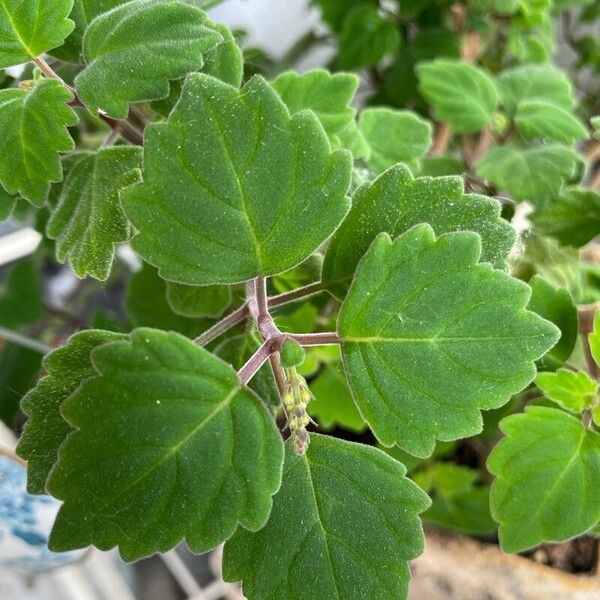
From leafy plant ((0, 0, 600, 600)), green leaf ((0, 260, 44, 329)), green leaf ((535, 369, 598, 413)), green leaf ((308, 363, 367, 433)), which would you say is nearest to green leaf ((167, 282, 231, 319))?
leafy plant ((0, 0, 600, 600))

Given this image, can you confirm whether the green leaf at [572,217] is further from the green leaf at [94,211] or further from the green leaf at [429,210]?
the green leaf at [94,211]

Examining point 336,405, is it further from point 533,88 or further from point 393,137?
point 533,88

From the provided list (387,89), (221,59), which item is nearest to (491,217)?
(221,59)

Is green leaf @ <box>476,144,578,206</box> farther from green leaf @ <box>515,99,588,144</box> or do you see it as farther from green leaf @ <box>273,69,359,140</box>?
green leaf @ <box>273,69,359,140</box>

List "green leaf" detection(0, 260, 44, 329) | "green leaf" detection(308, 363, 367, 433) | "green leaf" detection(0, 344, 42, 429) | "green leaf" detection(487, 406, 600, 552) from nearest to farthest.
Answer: "green leaf" detection(487, 406, 600, 552) < "green leaf" detection(308, 363, 367, 433) < "green leaf" detection(0, 344, 42, 429) < "green leaf" detection(0, 260, 44, 329)

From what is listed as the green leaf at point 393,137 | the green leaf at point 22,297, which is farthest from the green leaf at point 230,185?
the green leaf at point 22,297
